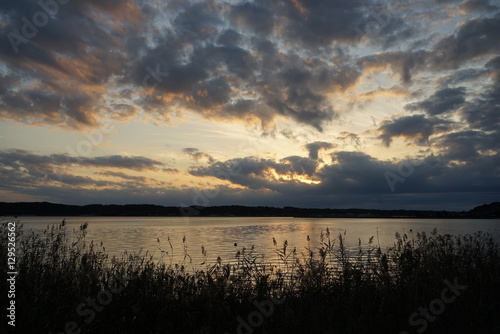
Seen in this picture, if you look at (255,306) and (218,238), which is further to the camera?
(218,238)

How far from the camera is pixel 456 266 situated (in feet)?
38.1

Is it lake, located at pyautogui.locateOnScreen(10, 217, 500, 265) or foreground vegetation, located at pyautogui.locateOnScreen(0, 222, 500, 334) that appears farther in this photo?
lake, located at pyautogui.locateOnScreen(10, 217, 500, 265)

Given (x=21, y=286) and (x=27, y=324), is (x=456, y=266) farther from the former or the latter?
(x=21, y=286)

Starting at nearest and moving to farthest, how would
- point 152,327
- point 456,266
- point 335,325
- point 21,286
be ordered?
point 335,325 → point 152,327 → point 21,286 → point 456,266

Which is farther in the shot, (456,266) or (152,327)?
(456,266)

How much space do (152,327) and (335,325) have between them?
13.1 feet

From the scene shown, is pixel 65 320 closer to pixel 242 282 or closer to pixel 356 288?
pixel 242 282

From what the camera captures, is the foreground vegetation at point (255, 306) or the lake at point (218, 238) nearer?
the foreground vegetation at point (255, 306)

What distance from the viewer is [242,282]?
34.2ft

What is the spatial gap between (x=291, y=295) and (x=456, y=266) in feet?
18.3

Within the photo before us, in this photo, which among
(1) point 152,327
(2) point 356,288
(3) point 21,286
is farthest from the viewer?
(3) point 21,286

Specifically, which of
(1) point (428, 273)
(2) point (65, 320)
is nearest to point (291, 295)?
(1) point (428, 273)

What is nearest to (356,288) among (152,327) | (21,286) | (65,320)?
(152,327)

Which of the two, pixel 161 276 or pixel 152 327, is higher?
pixel 161 276
